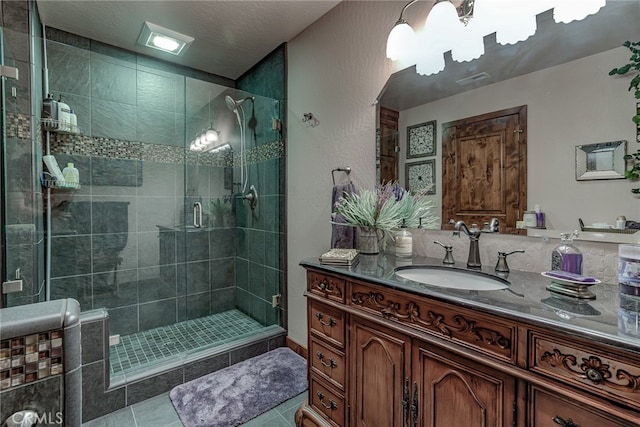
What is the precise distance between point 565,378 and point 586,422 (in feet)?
0.33

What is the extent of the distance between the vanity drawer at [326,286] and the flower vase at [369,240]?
33cm

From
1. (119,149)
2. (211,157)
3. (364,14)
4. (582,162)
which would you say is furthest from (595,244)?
(119,149)

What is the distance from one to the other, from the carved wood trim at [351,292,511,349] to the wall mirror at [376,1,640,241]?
0.60 metres

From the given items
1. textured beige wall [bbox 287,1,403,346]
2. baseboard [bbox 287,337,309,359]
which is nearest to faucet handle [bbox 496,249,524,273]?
textured beige wall [bbox 287,1,403,346]

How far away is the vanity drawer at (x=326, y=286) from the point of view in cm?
128

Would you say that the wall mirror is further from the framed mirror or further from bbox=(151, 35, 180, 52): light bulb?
bbox=(151, 35, 180, 52): light bulb

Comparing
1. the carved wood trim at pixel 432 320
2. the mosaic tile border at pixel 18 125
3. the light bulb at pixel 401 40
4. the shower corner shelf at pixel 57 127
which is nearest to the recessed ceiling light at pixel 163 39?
the shower corner shelf at pixel 57 127

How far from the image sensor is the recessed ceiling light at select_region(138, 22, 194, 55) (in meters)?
2.21

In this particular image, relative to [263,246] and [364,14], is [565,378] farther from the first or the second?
[263,246]

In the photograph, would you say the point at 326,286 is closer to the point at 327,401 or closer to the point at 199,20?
the point at 327,401

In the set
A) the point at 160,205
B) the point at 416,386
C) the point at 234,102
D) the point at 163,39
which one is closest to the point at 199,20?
the point at 163,39

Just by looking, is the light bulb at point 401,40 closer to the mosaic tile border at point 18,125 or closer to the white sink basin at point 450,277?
the white sink basin at point 450,277

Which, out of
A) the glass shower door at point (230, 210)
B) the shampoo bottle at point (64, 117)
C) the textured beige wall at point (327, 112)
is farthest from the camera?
the glass shower door at point (230, 210)

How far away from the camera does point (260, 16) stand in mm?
2100
